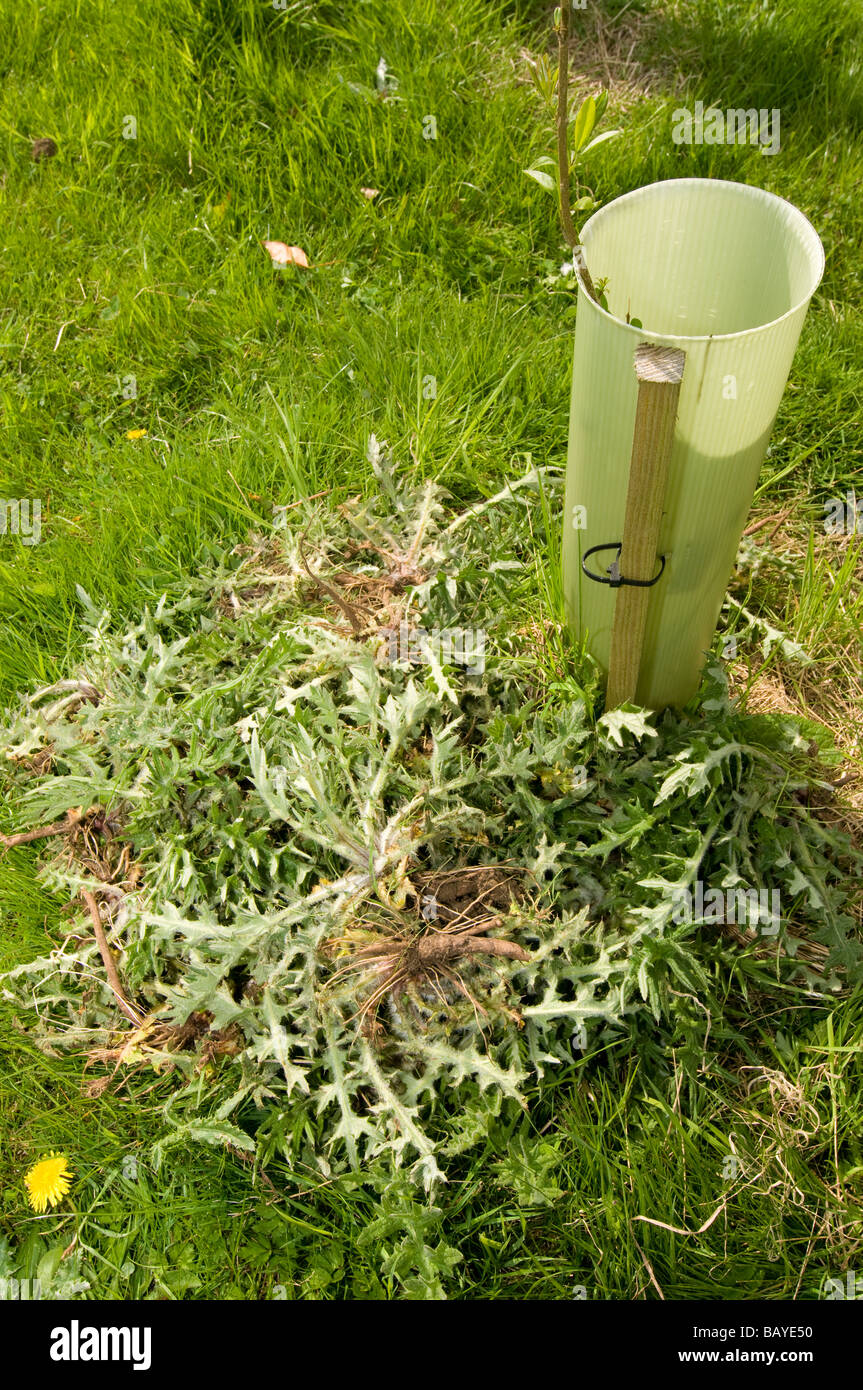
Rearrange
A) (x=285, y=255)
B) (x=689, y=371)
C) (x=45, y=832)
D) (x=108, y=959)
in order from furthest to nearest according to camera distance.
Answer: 1. (x=285, y=255)
2. (x=45, y=832)
3. (x=108, y=959)
4. (x=689, y=371)

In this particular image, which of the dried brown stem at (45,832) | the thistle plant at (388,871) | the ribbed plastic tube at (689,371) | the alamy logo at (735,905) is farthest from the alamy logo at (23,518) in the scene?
the alamy logo at (735,905)

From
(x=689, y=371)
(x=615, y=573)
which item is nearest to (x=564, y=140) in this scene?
(x=689, y=371)

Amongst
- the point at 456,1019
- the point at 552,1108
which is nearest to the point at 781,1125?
the point at 552,1108

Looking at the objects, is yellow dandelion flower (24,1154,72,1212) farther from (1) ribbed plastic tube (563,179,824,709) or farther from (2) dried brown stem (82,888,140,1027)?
(1) ribbed plastic tube (563,179,824,709)

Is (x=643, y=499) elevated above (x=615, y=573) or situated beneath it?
elevated above

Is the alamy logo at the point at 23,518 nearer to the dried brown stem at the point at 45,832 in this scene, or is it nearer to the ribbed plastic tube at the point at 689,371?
the dried brown stem at the point at 45,832

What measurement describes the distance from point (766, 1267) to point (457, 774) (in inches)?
42.8

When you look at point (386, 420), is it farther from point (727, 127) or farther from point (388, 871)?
point (727, 127)

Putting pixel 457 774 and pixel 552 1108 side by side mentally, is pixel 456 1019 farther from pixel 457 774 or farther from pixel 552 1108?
pixel 457 774

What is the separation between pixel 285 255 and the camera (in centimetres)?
334

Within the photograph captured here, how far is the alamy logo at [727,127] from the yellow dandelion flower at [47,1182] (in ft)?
11.5
